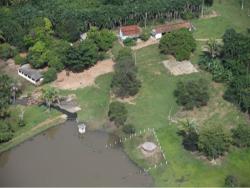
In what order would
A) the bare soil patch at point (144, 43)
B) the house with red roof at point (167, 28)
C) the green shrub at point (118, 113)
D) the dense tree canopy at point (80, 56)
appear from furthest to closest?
the house with red roof at point (167, 28) → the bare soil patch at point (144, 43) → the dense tree canopy at point (80, 56) → the green shrub at point (118, 113)

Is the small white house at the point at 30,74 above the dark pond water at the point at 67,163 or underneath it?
above

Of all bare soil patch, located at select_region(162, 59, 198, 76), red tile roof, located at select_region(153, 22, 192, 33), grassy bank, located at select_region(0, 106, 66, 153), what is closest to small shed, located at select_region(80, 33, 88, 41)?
red tile roof, located at select_region(153, 22, 192, 33)

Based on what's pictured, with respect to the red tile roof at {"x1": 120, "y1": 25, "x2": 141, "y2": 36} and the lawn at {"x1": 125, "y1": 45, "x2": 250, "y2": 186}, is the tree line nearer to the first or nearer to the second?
the red tile roof at {"x1": 120, "y1": 25, "x2": 141, "y2": 36}

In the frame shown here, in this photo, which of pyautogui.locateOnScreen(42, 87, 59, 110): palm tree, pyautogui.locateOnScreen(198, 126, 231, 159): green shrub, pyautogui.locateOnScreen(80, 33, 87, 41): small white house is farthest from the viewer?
pyautogui.locateOnScreen(80, 33, 87, 41): small white house

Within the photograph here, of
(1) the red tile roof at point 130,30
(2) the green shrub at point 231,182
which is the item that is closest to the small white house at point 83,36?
(1) the red tile roof at point 130,30

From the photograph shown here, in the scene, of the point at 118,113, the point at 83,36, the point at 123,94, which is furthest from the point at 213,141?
the point at 83,36

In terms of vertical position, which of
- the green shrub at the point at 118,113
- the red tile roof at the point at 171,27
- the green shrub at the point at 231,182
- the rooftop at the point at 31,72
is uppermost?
the red tile roof at the point at 171,27

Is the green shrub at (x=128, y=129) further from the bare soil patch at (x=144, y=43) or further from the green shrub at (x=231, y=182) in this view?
the bare soil patch at (x=144, y=43)
